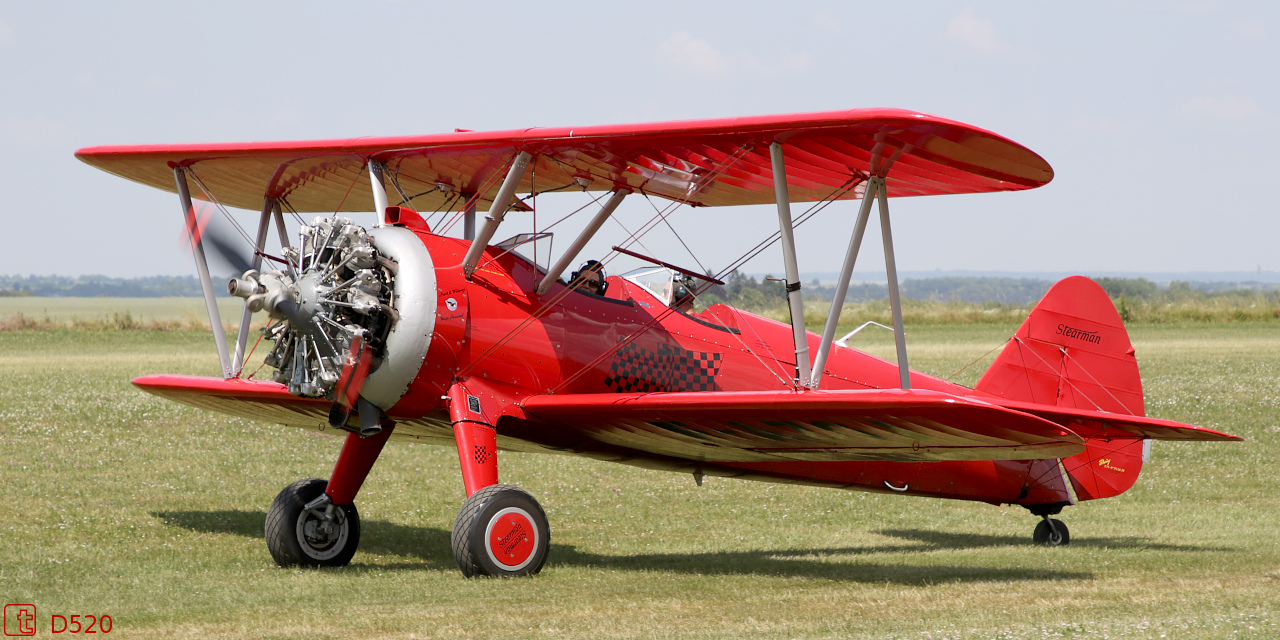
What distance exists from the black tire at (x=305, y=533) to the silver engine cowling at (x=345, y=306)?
4.37 ft

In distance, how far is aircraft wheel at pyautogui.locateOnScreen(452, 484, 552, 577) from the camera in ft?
26.4

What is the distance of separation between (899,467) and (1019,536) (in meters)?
2.14

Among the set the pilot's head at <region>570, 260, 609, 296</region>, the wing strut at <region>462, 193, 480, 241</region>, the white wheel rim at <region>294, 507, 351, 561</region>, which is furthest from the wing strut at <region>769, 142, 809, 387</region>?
the white wheel rim at <region>294, 507, 351, 561</region>

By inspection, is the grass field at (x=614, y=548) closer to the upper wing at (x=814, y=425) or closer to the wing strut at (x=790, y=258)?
the upper wing at (x=814, y=425)

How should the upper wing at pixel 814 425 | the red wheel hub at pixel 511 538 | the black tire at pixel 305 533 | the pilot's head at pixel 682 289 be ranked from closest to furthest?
the upper wing at pixel 814 425
the red wheel hub at pixel 511 538
the black tire at pixel 305 533
the pilot's head at pixel 682 289

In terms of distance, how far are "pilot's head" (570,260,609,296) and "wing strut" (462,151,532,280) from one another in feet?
3.29

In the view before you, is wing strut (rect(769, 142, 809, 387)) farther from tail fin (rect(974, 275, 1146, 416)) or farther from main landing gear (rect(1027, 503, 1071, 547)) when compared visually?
main landing gear (rect(1027, 503, 1071, 547))

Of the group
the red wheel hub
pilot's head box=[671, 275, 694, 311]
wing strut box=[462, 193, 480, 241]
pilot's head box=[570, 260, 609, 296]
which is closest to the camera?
the red wheel hub

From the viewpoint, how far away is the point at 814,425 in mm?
8406

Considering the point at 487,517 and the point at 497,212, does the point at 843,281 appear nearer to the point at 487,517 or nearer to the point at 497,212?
the point at 497,212

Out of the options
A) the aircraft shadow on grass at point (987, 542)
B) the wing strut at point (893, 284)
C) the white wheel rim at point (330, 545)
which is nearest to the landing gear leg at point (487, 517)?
the white wheel rim at point (330, 545)

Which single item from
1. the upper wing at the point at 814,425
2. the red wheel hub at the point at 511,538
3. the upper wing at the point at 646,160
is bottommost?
the red wheel hub at the point at 511,538

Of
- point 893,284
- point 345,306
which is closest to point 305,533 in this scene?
point 345,306

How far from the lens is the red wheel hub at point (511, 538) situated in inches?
319
